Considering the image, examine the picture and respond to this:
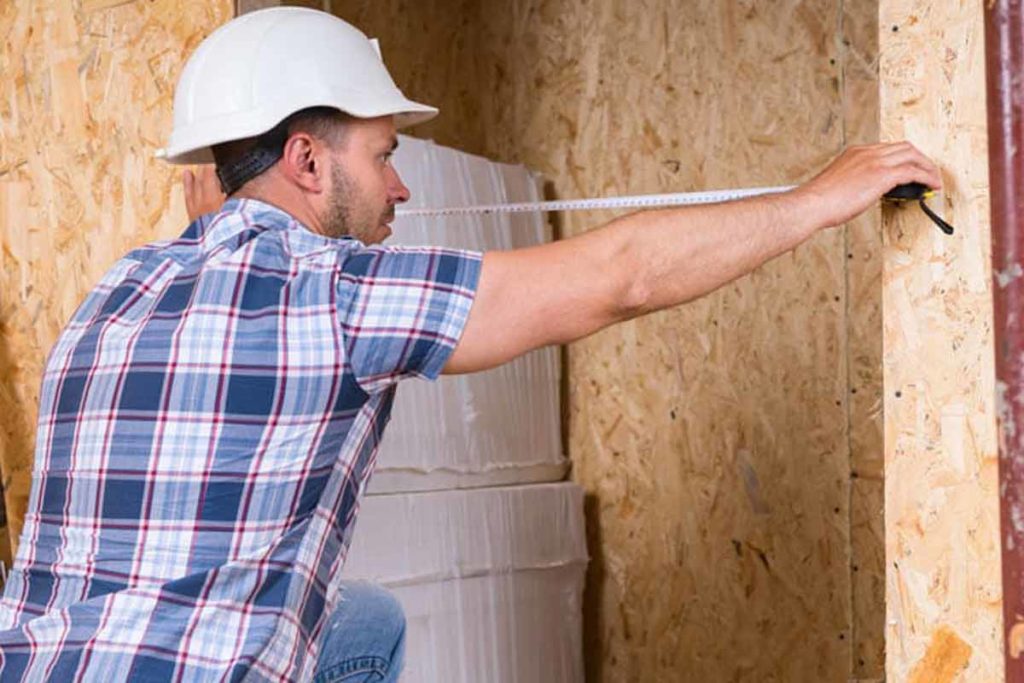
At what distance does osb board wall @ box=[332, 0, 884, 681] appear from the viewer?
4051mm

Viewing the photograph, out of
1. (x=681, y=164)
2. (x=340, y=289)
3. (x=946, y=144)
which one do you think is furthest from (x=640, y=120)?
(x=340, y=289)

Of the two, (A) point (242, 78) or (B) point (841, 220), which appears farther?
(A) point (242, 78)

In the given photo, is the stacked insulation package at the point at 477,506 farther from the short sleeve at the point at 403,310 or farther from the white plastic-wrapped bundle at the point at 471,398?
the short sleeve at the point at 403,310

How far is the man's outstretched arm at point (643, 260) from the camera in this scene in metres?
2.04

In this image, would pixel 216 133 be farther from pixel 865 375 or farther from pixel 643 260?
pixel 865 375

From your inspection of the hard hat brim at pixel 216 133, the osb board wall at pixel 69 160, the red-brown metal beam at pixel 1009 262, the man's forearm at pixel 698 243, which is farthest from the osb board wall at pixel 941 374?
the osb board wall at pixel 69 160

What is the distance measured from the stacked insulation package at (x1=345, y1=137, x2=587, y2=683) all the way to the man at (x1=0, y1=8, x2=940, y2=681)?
128 cm

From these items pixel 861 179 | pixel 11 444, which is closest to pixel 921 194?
pixel 861 179

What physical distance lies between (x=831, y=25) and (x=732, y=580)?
162 cm

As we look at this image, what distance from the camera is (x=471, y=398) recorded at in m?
3.88

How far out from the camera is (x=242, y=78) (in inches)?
91.1

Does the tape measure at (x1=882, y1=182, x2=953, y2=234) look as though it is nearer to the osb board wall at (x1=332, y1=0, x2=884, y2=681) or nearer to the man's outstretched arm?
the man's outstretched arm

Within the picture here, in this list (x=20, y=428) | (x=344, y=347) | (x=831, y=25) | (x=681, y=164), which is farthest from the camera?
(x=681, y=164)

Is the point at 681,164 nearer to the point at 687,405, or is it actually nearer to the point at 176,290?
the point at 687,405
